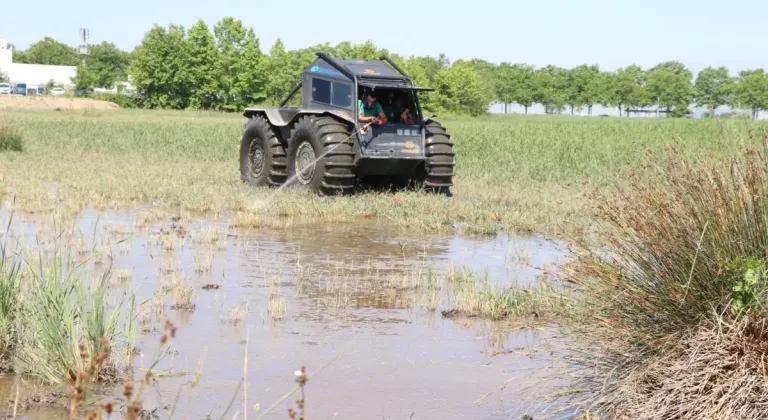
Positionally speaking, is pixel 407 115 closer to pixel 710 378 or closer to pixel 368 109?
pixel 368 109

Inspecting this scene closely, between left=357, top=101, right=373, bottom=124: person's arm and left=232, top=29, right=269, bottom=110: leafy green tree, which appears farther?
left=232, top=29, right=269, bottom=110: leafy green tree

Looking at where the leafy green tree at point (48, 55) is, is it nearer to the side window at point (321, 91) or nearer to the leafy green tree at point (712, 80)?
the leafy green tree at point (712, 80)

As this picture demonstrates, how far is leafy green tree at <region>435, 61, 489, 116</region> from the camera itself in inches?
4126

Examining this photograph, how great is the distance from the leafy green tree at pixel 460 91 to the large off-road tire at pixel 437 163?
8844 centimetres

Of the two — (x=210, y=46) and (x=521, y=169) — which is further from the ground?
(x=210, y=46)

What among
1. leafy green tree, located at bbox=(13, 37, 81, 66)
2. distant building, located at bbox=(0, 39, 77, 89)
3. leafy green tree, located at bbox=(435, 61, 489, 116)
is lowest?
leafy green tree, located at bbox=(435, 61, 489, 116)

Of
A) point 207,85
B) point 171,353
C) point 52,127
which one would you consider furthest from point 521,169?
point 207,85

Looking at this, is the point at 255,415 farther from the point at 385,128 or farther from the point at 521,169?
the point at 521,169

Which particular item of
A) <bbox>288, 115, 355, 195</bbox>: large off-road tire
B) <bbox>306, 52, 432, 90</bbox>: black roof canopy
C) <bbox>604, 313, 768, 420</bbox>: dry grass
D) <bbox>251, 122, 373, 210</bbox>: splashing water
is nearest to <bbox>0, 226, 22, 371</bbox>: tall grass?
<bbox>604, 313, 768, 420</bbox>: dry grass

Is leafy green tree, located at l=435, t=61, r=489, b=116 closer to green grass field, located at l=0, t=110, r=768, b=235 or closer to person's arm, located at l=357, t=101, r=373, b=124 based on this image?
green grass field, located at l=0, t=110, r=768, b=235

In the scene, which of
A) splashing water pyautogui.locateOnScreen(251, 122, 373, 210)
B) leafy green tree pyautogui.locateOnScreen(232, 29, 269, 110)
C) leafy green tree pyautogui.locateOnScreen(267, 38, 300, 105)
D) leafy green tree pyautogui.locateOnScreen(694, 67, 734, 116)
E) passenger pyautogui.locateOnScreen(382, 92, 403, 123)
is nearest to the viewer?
splashing water pyautogui.locateOnScreen(251, 122, 373, 210)

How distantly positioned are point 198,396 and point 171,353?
2.93 ft

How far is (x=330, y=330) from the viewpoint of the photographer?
7.21 m

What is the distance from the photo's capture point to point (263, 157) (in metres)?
18.2
